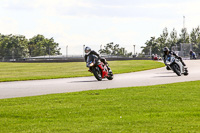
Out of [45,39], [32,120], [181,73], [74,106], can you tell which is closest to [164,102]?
[74,106]

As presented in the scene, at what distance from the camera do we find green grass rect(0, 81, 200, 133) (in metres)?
7.80

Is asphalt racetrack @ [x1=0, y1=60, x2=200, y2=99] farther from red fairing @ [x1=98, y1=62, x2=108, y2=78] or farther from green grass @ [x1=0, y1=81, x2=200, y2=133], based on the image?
green grass @ [x1=0, y1=81, x2=200, y2=133]

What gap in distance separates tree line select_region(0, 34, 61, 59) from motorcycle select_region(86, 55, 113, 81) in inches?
2581

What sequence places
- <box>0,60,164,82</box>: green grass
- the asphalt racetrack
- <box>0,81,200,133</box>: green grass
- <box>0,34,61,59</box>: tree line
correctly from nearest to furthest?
<box>0,81,200,133</box>: green grass
the asphalt racetrack
<box>0,60,164,82</box>: green grass
<box>0,34,61,59</box>: tree line

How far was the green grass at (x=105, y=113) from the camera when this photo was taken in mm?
7805

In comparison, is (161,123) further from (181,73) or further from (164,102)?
(181,73)

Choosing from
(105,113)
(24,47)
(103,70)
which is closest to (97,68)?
(103,70)

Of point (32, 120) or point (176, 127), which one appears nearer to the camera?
point (176, 127)

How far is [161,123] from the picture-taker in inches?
320

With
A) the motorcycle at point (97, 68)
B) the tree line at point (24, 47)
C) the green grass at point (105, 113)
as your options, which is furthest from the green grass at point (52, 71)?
the tree line at point (24, 47)

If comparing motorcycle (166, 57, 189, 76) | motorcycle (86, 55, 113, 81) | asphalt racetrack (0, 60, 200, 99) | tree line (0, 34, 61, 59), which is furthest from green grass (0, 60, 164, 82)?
tree line (0, 34, 61, 59)

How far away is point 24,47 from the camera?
122 meters

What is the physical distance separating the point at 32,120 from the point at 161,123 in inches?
108

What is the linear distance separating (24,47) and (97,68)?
104 metres
